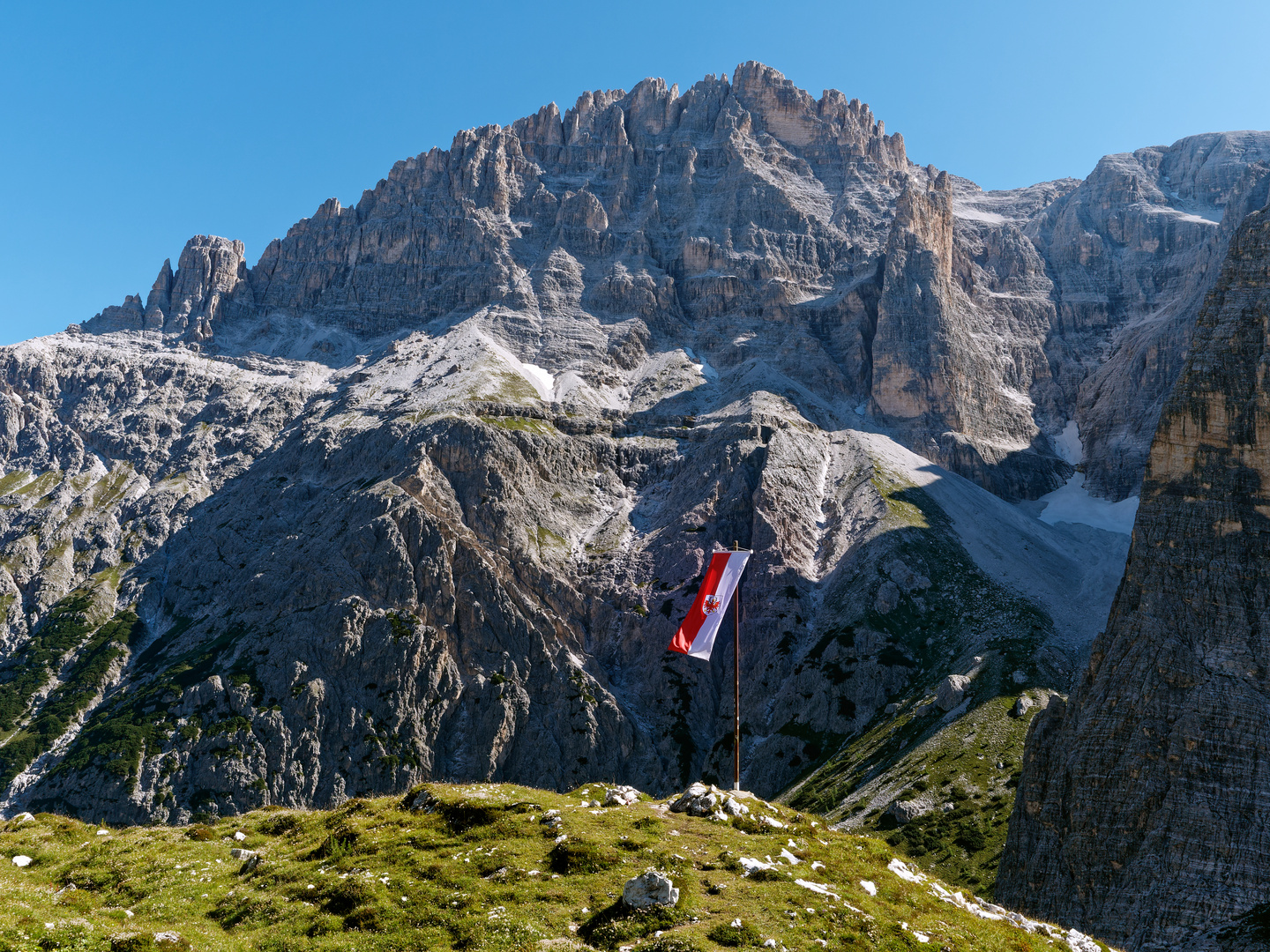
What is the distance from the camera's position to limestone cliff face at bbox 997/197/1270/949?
57.7 meters

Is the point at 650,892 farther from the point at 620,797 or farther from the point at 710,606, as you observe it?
the point at 710,606

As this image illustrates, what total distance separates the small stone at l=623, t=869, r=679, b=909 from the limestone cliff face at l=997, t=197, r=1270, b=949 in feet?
144

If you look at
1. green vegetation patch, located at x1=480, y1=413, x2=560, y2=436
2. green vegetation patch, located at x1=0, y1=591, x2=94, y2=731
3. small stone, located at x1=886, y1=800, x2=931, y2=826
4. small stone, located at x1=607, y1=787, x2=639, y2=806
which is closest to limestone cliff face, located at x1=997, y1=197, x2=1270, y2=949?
small stone, located at x1=886, y1=800, x2=931, y2=826

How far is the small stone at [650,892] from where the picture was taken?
27.0 meters

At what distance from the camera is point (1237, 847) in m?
56.9

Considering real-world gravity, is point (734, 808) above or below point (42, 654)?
above

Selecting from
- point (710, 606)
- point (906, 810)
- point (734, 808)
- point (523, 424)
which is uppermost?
point (523, 424)

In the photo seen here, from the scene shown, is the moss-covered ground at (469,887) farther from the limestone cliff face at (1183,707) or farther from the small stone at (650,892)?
the limestone cliff face at (1183,707)

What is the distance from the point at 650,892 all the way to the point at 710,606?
65.2ft

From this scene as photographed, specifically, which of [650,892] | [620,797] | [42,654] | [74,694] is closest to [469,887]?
[650,892]

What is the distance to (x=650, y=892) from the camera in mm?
27188

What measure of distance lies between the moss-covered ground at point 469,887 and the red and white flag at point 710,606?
9.09 meters

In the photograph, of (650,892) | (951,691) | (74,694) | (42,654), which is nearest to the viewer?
(650,892)

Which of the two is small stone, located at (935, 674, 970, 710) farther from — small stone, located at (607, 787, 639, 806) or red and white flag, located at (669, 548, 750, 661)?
small stone, located at (607, 787, 639, 806)
